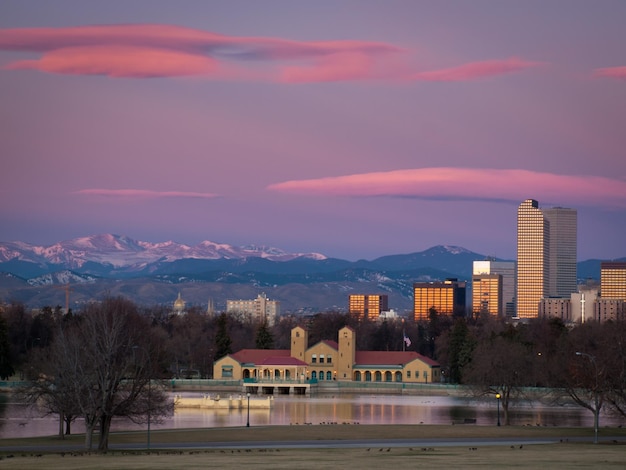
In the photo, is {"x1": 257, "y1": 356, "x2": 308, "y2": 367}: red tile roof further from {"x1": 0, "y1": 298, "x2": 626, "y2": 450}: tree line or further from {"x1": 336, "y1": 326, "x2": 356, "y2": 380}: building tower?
{"x1": 0, "y1": 298, "x2": 626, "y2": 450}: tree line

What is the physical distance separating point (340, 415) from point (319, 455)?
56.3 meters

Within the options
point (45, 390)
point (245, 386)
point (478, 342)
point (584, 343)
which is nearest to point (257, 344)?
point (245, 386)

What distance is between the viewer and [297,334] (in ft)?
609

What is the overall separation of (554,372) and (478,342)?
36008mm

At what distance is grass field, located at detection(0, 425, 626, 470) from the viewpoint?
2088 inches

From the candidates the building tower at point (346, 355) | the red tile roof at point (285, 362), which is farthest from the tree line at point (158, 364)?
the building tower at point (346, 355)

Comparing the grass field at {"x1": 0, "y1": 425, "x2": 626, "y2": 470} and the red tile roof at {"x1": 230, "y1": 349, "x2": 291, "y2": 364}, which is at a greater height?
the red tile roof at {"x1": 230, "y1": 349, "x2": 291, "y2": 364}

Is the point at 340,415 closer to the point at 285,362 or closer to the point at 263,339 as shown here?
the point at 285,362

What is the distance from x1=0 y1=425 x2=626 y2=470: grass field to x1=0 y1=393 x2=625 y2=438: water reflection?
47.8 ft

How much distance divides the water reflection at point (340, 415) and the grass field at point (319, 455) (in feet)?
47.8

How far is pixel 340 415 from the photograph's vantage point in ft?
376

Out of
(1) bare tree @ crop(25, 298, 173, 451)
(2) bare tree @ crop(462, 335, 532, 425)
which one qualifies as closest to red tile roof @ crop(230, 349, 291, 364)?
(2) bare tree @ crop(462, 335, 532, 425)

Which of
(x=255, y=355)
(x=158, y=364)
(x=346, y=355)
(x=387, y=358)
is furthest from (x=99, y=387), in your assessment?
(x=387, y=358)

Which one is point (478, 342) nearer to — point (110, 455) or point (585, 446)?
point (585, 446)
